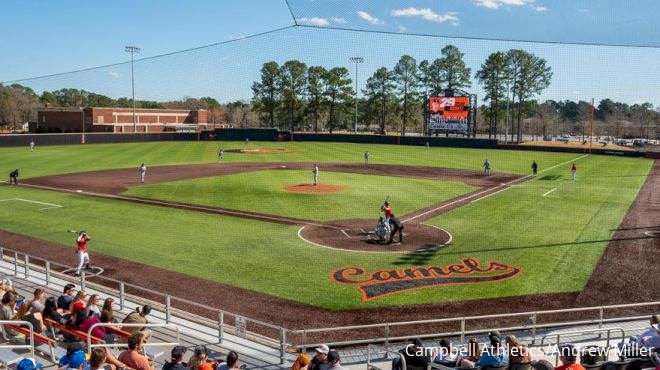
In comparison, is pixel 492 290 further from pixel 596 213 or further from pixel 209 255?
pixel 596 213

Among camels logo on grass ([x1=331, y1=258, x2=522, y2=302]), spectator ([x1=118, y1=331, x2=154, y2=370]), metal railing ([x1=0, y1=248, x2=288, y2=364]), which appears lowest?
camels logo on grass ([x1=331, y1=258, x2=522, y2=302])

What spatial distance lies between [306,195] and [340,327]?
67.2ft

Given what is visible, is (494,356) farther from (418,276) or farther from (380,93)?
(380,93)

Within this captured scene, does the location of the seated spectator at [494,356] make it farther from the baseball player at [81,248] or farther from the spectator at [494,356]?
the baseball player at [81,248]

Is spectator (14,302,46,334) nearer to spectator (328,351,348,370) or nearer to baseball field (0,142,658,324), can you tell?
spectator (328,351,348,370)

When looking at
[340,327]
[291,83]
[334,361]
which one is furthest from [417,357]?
[291,83]

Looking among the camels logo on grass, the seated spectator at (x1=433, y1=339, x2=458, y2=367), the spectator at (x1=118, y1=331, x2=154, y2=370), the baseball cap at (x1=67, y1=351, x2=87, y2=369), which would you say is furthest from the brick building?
the seated spectator at (x1=433, y1=339, x2=458, y2=367)

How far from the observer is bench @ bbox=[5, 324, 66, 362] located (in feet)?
26.6

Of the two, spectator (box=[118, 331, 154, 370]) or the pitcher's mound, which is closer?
spectator (box=[118, 331, 154, 370])

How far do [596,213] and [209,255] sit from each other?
19979 millimetres

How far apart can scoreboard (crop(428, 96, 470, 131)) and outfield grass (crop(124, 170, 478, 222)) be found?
25716 millimetres

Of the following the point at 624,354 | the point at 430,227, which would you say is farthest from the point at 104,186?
the point at 624,354

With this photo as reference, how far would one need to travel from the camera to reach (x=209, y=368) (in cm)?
681

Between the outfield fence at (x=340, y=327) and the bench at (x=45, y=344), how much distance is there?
217cm
